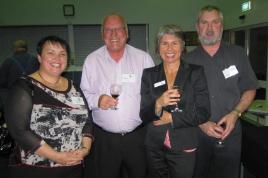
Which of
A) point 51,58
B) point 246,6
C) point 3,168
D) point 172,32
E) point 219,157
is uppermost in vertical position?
point 246,6

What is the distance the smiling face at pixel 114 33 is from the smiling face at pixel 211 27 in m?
0.68

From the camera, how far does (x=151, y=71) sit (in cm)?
200

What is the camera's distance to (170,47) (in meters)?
1.90

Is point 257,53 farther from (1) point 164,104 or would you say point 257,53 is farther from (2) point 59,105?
(2) point 59,105

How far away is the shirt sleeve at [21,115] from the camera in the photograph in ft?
5.21

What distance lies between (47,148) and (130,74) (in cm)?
94

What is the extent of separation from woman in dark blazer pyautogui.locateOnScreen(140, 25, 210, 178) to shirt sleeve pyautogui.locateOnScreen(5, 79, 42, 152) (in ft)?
2.56

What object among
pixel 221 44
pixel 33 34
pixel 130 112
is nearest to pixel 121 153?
pixel 130 112

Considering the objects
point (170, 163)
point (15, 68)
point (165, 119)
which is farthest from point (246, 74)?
point (15, 68)

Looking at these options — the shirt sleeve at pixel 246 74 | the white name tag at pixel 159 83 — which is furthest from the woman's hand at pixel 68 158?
the shirt sleeve at pixel 246 74

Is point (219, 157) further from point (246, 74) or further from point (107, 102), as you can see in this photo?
point (107, 102)

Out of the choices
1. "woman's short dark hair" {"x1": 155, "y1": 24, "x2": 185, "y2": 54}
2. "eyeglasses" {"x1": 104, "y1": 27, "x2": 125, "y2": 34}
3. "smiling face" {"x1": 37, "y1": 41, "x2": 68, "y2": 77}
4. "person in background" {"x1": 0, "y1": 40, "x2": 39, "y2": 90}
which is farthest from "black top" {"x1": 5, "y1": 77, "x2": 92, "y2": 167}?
"person in background" {"x1": 0, "y1": 40, "x2": 39, "y2": 90}

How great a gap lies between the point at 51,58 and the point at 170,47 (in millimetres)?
844

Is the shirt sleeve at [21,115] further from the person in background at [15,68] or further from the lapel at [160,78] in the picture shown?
the person in background at [15,68]
